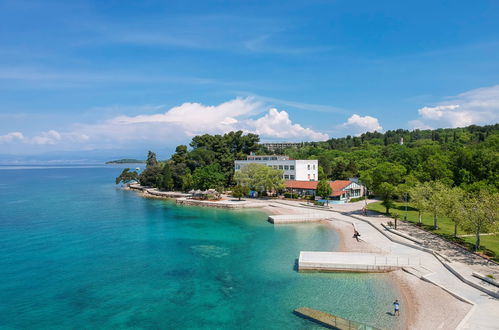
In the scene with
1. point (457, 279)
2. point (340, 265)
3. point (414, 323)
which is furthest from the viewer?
point (340, 265)

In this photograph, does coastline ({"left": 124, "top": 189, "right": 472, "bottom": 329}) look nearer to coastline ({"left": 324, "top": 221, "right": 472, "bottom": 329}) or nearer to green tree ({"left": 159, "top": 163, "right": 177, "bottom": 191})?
coastline ({"left": 324, "top": 221, "right": 472, "bottom": 329})

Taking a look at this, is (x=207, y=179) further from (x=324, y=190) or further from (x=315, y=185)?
(x=324, y=190)

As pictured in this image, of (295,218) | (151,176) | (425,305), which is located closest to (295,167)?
(295,218)

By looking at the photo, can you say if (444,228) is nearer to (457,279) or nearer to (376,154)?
(457,279)

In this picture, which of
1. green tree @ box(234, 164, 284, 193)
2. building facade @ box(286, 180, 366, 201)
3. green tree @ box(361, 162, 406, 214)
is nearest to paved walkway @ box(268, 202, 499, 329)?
green tree @ box(361, 162, 406, 214)

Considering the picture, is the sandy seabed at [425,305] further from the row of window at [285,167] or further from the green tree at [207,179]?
the green tree at [207,179]

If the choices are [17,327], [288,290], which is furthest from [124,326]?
[288,290]
